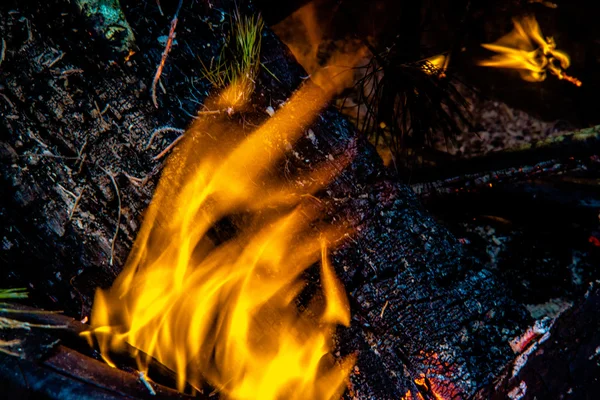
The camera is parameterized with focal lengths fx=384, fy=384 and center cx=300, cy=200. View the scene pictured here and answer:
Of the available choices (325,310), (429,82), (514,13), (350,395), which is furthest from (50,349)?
(514,13)

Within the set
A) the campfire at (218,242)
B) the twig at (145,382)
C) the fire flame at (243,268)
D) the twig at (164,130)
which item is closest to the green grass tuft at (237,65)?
the campfire at (218,242)

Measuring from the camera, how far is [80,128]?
1854 mm

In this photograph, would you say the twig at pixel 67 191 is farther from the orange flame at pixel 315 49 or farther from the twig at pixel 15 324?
the orange flame at pixel 315 49

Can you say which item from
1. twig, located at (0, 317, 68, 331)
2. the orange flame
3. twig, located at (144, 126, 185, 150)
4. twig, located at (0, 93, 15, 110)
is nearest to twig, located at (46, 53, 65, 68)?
twig, located at (0, 93, 15, 110)

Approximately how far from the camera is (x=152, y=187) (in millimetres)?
1937

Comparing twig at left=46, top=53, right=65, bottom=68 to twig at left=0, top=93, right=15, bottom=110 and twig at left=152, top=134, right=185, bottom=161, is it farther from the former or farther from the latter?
twig at left=152, top=134, right=185, bottom=161

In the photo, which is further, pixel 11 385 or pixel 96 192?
pixel 96 192

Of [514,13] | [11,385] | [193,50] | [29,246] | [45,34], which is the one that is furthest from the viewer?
[514,13]

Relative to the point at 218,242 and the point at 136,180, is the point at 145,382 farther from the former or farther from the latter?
the point at 136,180

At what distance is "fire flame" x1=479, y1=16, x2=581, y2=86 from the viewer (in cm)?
411

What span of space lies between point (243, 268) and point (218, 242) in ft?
0.62

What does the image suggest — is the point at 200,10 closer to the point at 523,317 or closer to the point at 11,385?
the point at 11,385

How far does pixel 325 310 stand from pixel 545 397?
1103 millimetres

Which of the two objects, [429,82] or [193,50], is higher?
[429,82]
